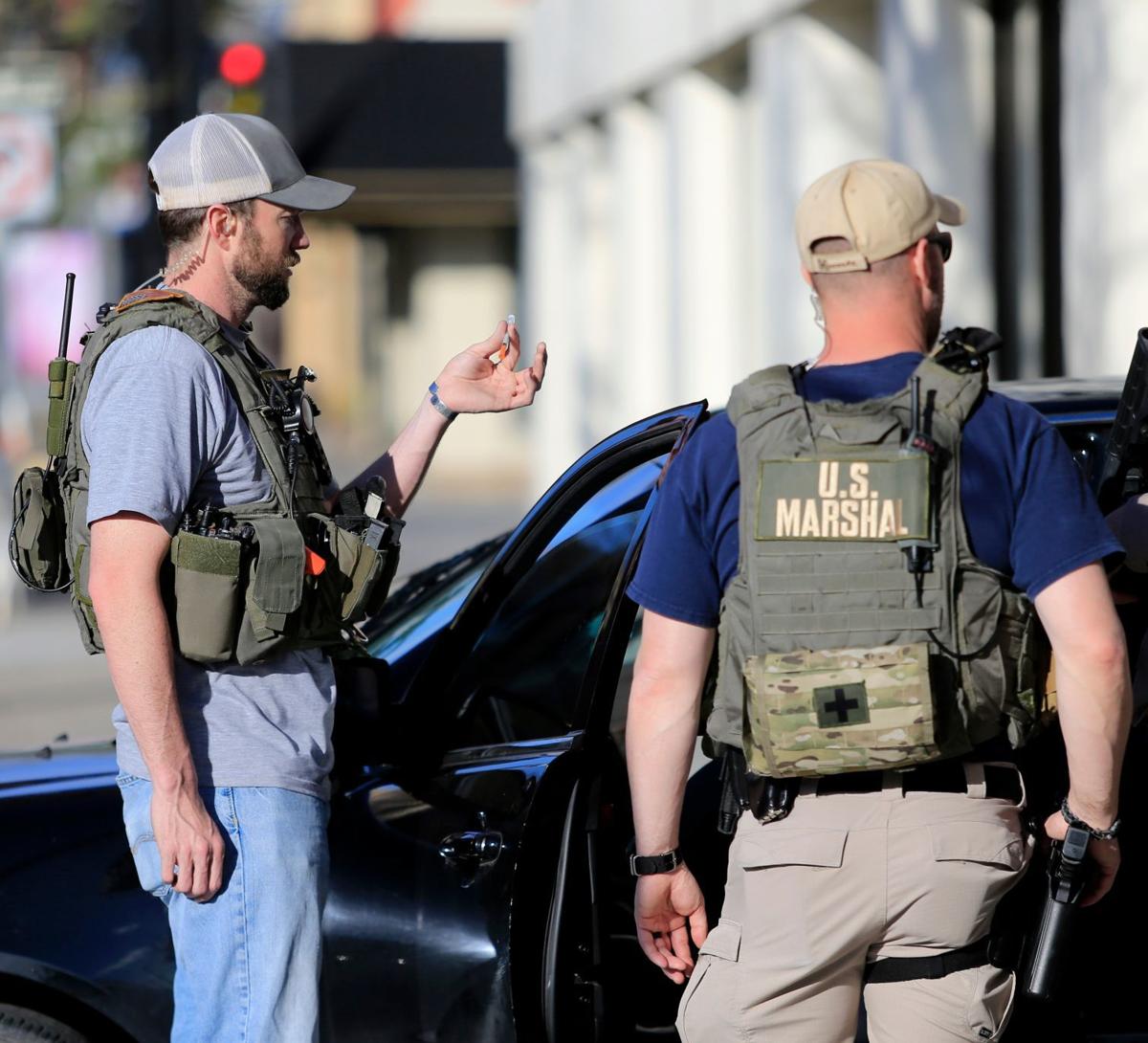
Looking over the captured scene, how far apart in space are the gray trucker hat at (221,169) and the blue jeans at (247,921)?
953mm

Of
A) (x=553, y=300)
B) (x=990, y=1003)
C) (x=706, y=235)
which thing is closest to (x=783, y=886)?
(x=990, y=1003)

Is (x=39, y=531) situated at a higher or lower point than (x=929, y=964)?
higher

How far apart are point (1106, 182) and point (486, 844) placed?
177 inches

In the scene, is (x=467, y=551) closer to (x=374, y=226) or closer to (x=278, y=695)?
(x=278, y=695)

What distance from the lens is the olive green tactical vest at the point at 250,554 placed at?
2775 mm

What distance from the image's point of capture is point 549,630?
3.41 m

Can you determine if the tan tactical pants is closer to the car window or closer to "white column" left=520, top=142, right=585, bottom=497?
the car window

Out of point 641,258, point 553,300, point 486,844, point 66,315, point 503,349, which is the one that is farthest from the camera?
point 553,300

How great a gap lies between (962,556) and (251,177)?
1.32 metres

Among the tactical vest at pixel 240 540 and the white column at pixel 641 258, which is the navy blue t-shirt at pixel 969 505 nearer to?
the tactical vest at pixel 240 540

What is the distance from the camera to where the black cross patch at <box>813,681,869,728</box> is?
242cm

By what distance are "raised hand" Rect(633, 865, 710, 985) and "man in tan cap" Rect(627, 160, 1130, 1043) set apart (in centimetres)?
7

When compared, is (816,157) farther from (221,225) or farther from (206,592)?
(206,592)

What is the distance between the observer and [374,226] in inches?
1027
